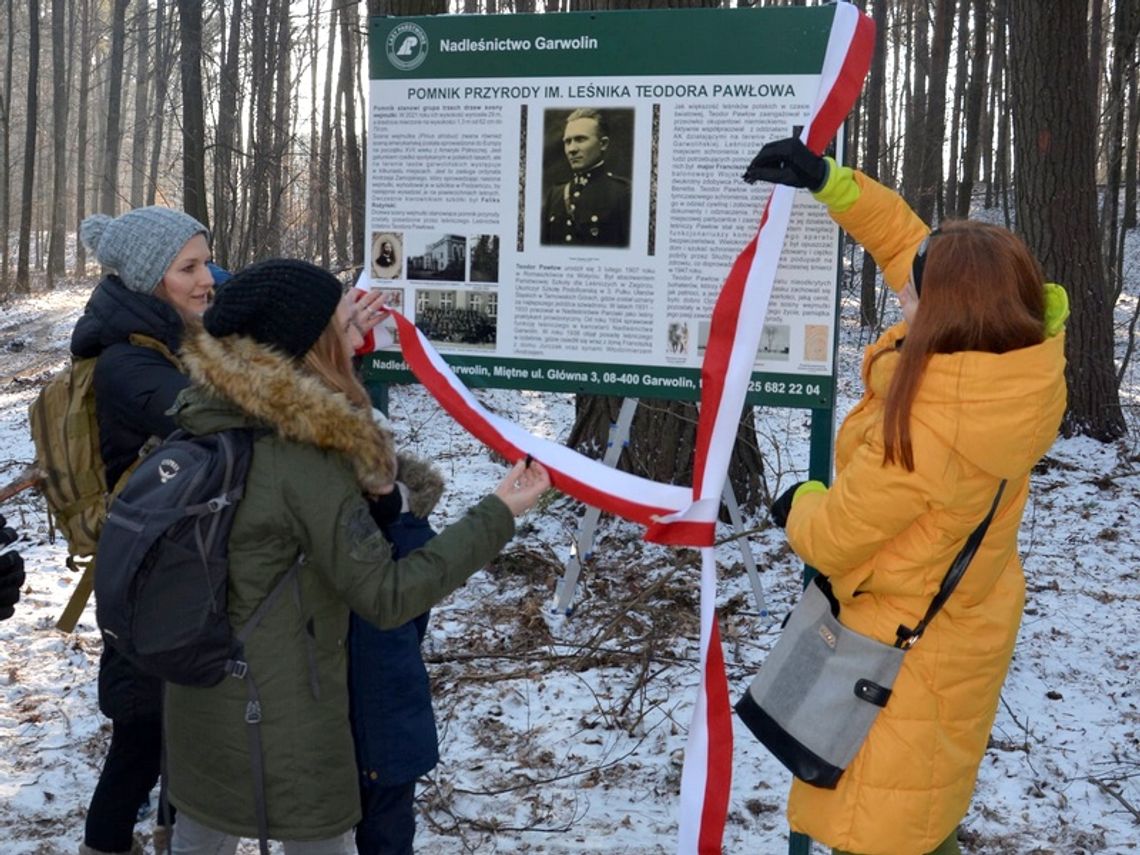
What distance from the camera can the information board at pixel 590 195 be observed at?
10.2ft

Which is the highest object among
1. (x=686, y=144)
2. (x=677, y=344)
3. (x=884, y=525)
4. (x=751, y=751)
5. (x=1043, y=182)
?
(x=1043, y=182)

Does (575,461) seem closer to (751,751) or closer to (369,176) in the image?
(369,176)

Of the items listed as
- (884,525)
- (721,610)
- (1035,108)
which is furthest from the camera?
(1035,108)

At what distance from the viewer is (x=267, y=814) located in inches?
94.1

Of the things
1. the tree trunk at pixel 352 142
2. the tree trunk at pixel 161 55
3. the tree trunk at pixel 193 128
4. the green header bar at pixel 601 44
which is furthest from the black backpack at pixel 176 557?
the tree trunk at pixel 193 128

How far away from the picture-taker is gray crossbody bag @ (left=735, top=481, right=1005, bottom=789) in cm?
246

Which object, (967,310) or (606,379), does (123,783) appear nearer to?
(606,379)

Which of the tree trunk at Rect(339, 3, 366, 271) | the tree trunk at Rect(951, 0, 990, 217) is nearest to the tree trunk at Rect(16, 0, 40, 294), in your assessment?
the tree trunk at Rect(339, 3, 366, 271)

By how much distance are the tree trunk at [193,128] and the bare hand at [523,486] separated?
36.8 feet

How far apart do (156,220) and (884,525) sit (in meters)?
2.18

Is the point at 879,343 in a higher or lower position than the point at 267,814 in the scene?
higher

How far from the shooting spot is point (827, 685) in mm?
2521

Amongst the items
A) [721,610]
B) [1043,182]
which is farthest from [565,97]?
[1043,182]

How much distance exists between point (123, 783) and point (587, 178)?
2.27 meters
